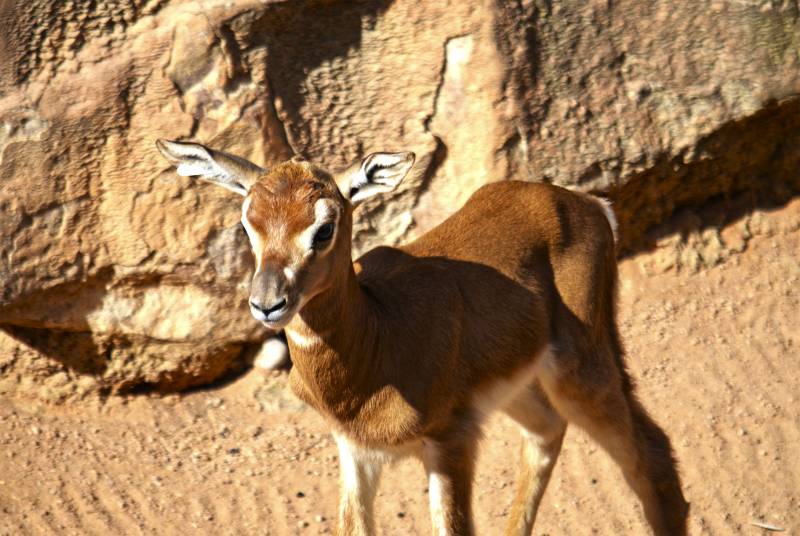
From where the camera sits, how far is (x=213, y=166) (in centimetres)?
605

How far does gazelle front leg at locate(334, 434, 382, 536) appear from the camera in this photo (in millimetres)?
6488

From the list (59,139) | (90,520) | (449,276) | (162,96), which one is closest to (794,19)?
(449,276)

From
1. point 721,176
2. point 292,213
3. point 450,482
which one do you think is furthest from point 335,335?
point 721,176

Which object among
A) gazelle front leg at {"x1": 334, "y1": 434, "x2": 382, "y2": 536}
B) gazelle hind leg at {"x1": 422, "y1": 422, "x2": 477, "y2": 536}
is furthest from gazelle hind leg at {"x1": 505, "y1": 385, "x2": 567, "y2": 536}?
gazelle front leg at {"x1": 334, "y1": 434, "x2": 382, "y2": 536}

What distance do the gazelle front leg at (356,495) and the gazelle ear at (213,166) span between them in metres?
1.50

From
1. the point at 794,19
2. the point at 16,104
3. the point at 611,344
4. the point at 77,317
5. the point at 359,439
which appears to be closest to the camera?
the point at 359,439

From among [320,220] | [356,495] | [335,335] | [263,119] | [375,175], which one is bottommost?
[356,495]

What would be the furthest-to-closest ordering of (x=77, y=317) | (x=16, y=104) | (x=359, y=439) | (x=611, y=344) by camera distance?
(x=77, y=317), (x=16, y=104), (x=611, y=344), (x=359, y=439)

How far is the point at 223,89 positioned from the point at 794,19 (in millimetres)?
4227

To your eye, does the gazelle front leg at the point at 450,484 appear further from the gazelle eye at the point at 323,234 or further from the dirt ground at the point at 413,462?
the dirt ground at the point at 413,462

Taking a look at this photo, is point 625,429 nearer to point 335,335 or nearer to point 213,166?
point 335,335

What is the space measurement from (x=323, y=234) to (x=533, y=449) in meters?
2.55

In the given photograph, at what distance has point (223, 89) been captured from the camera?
316 inches

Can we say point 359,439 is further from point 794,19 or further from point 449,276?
point 794,19
